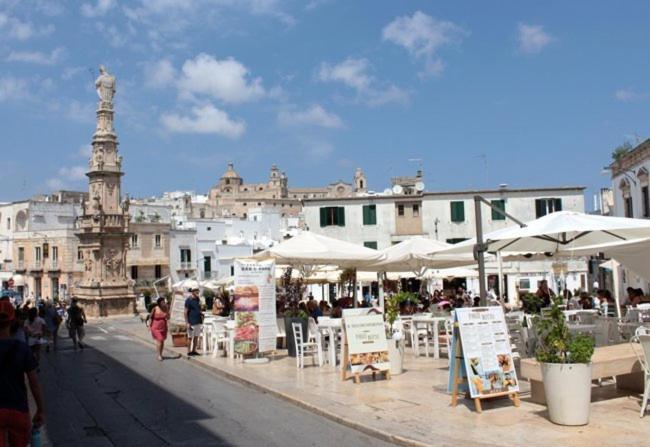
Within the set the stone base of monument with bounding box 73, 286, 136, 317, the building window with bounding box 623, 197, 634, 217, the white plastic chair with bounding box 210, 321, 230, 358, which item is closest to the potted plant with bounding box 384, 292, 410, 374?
the white plastic chair with bounding box 210, 321, 230, 358

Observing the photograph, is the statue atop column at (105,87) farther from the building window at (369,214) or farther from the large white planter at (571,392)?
the large white planter at (571,392)

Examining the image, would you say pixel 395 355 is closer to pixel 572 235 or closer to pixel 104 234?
pixel 572 235

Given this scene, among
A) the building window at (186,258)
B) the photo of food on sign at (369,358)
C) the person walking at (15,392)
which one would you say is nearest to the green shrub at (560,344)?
the photo of food on sign at (369,358)

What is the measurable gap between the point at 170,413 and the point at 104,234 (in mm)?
33354

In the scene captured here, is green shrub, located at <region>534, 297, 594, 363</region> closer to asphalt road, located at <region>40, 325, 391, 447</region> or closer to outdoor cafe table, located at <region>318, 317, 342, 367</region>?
asphalt road, located at <region>40, 325, 391, 447</region>

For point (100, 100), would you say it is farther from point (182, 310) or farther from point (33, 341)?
point (33, 341)

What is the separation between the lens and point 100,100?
43219 mm

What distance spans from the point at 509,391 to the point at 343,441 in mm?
2413

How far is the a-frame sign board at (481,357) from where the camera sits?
8398mm

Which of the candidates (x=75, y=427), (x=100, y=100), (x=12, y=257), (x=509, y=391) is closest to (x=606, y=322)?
(x=509, y=391)

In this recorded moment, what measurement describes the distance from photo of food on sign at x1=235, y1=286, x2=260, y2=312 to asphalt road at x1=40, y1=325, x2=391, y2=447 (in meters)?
1.59

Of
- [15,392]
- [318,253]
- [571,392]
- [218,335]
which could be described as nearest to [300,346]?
[318,253]

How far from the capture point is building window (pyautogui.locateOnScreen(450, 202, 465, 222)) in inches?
1801

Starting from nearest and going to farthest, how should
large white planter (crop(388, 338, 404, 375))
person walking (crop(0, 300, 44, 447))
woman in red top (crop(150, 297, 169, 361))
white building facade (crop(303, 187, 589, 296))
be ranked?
person walking (crop(0, 300, 44, 447)) < large white planter (crop(388, 338, 404, 375)) < woman in red top (crop(150, 297, 169, 361)) < white building facade (crop(303, 187, 589, 296))
